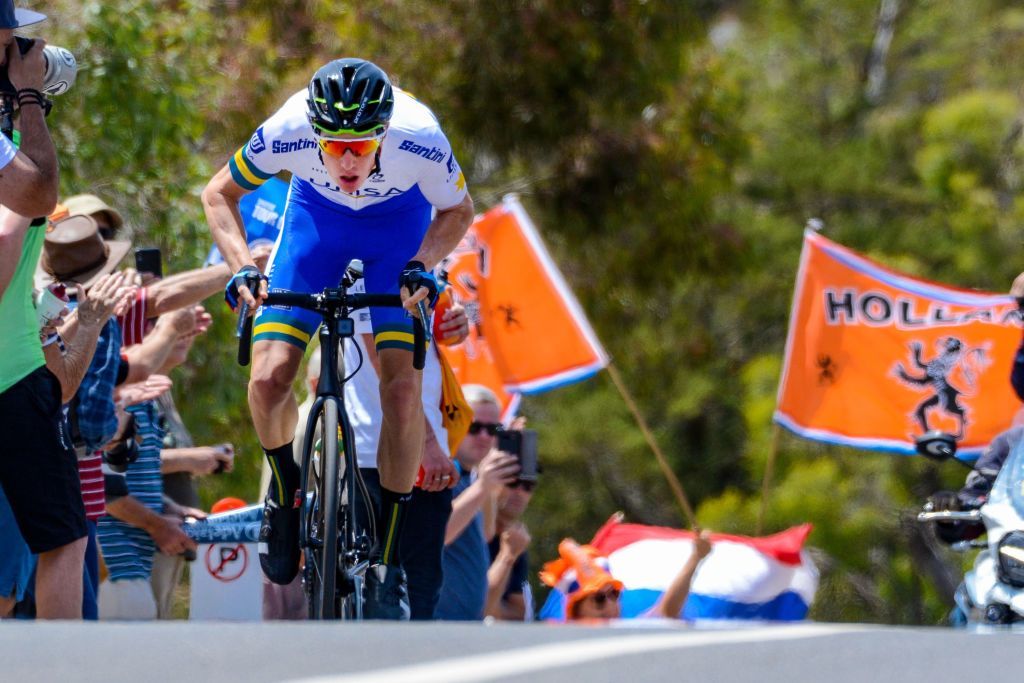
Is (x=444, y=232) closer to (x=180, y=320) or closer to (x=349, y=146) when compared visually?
(x=349, y=146)

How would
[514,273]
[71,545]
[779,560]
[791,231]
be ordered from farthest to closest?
[791,231] < [514,273] < [779,560] < [71,545]

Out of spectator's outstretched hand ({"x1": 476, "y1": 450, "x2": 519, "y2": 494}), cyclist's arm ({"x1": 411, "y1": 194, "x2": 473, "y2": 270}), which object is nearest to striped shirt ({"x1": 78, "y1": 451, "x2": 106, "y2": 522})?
cyclist's arm ({"x1": 411, "y1": 194, "x2": 473, "y2": 270})

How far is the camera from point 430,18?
67.5 ft

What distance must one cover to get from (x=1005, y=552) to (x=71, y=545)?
12.9 feet

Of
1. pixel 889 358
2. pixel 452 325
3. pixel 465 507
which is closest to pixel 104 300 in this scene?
pixel 452 325

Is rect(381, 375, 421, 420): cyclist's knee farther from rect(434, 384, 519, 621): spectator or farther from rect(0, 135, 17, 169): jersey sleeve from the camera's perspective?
rect(0, 135, 17, 169): jersey sleeve

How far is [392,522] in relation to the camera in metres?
7.63

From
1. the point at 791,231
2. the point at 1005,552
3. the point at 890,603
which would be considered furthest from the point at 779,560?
the point at 791,231

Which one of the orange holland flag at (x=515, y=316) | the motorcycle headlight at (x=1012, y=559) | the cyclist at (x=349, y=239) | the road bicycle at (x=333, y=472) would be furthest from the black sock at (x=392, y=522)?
the orange holland flag at (x=515, y=316)

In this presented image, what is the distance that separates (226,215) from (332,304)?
0.70 m

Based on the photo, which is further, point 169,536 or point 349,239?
point 169,536

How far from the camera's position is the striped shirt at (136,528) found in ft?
28.0

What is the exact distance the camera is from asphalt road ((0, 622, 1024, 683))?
4242 mm

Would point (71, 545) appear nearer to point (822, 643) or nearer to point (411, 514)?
point (411, 514)
